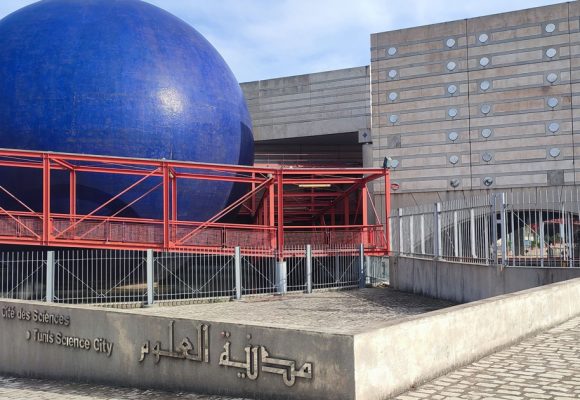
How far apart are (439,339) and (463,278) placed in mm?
9491

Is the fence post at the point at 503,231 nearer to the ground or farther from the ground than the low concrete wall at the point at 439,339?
farther from the ground

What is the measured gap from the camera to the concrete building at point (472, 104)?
3009cm

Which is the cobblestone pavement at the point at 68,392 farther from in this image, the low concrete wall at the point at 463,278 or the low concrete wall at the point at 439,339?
A: the low concrete wall at the point at 463,278

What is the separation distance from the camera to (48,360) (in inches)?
337

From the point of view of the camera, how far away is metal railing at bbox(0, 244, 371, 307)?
18.0 metres

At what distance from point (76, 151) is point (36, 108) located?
1889 mm

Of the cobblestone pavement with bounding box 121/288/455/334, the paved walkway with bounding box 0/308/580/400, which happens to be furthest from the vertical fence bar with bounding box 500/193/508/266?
the paved walkway with bounding box 0/308/580/400

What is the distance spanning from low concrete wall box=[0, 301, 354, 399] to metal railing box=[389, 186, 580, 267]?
9.02 metres

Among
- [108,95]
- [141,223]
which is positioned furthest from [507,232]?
[108,95]

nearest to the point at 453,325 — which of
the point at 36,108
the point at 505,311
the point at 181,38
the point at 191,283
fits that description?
the point at 505,311

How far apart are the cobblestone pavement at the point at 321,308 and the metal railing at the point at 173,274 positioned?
109cm

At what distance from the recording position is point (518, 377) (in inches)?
259

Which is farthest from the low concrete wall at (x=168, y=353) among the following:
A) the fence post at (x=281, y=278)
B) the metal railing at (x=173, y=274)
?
the fence post at (x=281, y=278)

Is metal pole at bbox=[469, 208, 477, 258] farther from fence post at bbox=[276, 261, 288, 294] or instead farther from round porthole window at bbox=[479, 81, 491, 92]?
round porthole window at bbox=[479, 81, 491, 92]
